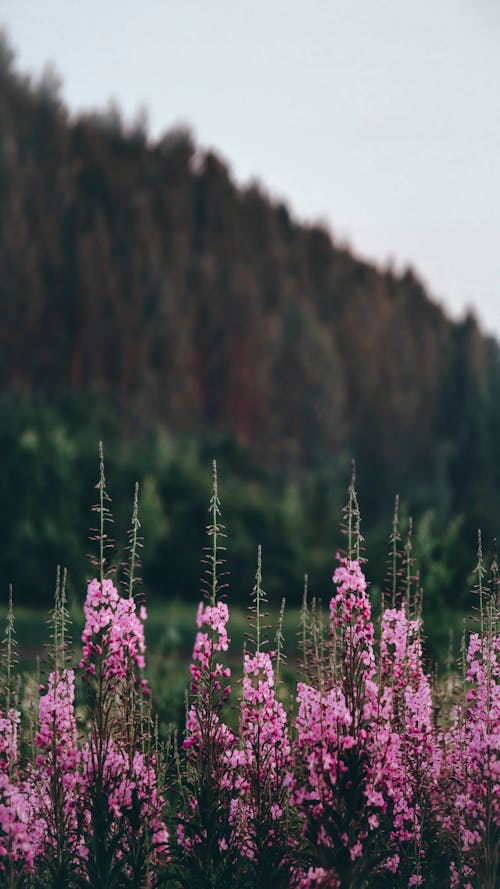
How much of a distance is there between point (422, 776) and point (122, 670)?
1714 millimetres

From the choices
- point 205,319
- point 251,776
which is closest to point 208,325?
point 205,319

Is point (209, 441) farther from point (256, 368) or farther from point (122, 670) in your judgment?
point (122, 670)

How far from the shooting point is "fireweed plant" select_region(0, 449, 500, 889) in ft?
15.8

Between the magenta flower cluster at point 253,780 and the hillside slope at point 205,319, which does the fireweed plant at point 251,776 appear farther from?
the hillside slope at point 205,319

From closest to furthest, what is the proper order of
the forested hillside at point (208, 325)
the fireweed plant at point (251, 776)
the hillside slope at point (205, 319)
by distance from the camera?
the fireweed plant at point (251, 776)
the forested hillside at point (208, 325)
the hillside slope at point (205, 319)

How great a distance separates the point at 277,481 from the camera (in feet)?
100

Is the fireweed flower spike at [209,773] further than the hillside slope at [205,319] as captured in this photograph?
No

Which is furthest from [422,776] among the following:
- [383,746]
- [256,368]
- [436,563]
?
[256,368]

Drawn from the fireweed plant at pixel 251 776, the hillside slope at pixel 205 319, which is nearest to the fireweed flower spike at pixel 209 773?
the fireweed plant at pixel 251 776

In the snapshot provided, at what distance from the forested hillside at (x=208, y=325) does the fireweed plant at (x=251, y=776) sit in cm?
1710

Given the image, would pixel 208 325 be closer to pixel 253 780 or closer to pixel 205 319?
pixel 205 319

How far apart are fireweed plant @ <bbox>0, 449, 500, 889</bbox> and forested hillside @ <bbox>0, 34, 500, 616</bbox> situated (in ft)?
56.1

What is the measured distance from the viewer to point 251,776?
500 cm

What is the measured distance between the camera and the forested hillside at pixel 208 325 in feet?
102
